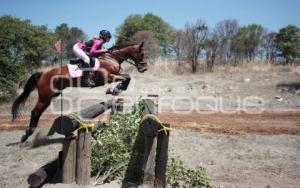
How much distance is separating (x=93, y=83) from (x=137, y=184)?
4.61 m

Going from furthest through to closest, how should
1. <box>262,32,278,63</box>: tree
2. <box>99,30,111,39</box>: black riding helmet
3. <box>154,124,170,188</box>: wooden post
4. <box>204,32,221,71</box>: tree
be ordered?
<box>262,32,278,63</box>: tree < <box>204,32,221,71</box>: tree < <box>99,30,111,39</box>: black riding helmet < <box>154,124,170,188</box>: wooden post

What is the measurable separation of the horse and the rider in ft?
0.58

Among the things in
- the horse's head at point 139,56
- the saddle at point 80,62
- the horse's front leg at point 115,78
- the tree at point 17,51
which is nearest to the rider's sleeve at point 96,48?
the saddle at point 80,62

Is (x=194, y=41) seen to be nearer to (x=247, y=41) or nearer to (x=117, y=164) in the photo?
(x=247, y=41)

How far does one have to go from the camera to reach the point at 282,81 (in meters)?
23.5

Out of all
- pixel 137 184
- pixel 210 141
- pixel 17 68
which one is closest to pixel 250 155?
pixel 210 141

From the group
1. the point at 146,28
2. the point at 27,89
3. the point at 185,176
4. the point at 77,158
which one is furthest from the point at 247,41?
the point at 77,158

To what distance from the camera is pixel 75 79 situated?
396 inches

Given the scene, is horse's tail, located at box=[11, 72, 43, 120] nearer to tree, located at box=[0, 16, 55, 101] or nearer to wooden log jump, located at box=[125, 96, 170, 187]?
wooden log jump, located at box=[125, 96, 170, 187]

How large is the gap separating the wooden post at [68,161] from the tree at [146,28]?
3634 cm

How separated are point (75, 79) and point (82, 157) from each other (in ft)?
15.2

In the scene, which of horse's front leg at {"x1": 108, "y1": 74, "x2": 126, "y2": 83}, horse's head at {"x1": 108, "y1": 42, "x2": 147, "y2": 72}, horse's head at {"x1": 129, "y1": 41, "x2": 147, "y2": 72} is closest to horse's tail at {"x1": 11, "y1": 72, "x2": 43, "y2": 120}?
horse's front leg at {"x1": 108, "y1": 74, "x2": 126, "y2": 83}

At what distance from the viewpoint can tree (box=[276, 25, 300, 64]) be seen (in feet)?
133

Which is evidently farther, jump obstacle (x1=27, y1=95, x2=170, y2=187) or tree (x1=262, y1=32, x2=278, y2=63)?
tree (x1=262, y1=32, x2=278, y2=63)
